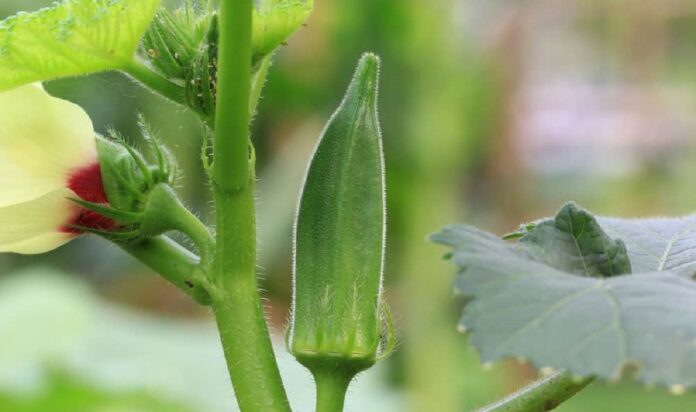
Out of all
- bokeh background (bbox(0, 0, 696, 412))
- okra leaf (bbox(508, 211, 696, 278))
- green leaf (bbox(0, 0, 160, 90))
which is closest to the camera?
green leaf (bbox(0, 0, 160, 90))

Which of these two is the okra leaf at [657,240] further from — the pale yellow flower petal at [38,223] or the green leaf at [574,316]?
the pale yellow flower petal at [38,223]

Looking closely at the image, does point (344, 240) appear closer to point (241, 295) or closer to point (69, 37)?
point (241, 295)

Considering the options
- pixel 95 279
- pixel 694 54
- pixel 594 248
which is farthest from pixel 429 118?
pixel 694 54

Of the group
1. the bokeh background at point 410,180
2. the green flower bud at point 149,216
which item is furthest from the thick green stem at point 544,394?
the bokeh background at point 410,180

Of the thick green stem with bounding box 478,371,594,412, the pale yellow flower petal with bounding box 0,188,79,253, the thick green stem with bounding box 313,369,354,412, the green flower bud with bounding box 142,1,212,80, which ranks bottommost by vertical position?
the thick green stem with bounding box 478,371,594,412

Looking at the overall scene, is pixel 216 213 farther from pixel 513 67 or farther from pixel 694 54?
pixel 694 54

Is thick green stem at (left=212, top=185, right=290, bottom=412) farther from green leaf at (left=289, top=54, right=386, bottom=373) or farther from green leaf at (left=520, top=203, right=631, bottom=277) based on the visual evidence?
green leaf at (left=520, top=203, right=631, bottom=277)

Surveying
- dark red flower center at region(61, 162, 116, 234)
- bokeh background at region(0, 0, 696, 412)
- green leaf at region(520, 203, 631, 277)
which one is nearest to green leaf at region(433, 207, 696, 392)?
green leaf at region(520, 203, 631, 277)

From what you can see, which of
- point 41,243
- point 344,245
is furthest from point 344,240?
point 41,243
